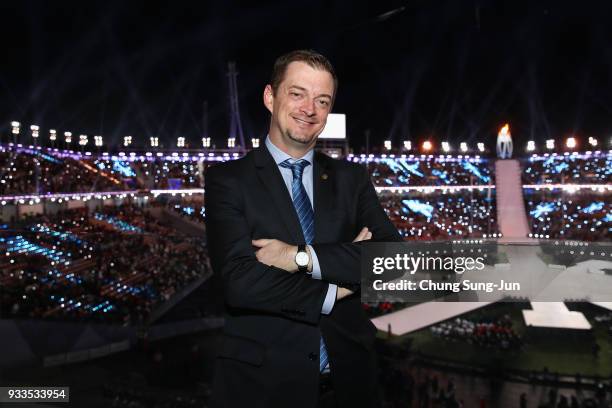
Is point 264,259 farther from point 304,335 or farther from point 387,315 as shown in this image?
point 387,315

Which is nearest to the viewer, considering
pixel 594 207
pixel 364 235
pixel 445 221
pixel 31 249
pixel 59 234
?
pixel 364 235

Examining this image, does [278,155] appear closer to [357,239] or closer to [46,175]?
[357,239]

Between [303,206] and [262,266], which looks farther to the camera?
[303,206]

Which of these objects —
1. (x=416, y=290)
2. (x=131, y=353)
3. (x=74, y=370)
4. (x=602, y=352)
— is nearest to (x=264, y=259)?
(x=416, y=290)

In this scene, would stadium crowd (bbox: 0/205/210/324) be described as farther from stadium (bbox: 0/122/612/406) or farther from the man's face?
the man's face

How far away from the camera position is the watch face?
2164mm

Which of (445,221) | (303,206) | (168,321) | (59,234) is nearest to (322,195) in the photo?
(303,206)

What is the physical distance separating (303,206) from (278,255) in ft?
1.06

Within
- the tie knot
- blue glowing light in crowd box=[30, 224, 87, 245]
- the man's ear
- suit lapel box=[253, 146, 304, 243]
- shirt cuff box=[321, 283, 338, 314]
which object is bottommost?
shirt cuff box=[321, 283, 338, 314]

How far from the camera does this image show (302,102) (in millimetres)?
2307

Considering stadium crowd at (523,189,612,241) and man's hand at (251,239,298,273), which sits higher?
stadium crowd at (523,189,612,241)

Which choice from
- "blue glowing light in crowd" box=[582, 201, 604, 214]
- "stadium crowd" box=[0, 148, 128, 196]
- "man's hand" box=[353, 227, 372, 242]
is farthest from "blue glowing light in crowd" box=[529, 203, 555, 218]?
"man's hand" box=[353, 227, 372, 242]

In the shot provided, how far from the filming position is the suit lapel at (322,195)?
7.74ft

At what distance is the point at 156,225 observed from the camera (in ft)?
117
